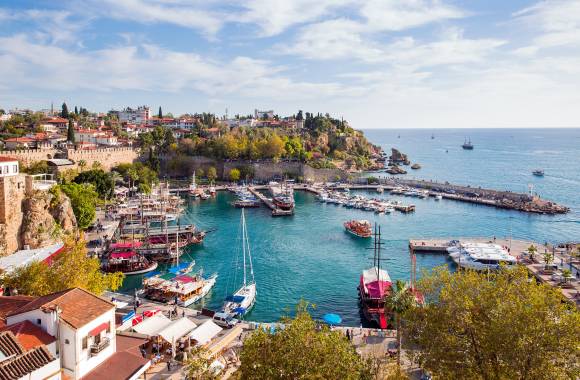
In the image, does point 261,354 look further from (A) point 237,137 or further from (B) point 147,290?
(A) point 237,137

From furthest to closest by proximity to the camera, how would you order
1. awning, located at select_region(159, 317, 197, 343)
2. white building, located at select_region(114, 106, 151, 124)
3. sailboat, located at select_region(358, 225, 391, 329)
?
white building, located at select_region(114, 106, 151, 124) → sailboat, located at select_region(358, 225, 391, 329) → awning, located at select_region(159, 317, 197, 343)

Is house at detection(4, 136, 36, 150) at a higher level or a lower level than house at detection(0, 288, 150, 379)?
higher

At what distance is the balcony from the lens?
13.2m

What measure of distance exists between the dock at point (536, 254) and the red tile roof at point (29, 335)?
1151 inches

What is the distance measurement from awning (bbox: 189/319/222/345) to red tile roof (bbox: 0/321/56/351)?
9.35m

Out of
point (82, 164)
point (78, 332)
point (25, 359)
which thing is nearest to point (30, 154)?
point (82, 164)

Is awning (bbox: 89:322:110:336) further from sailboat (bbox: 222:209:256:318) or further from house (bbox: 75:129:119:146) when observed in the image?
Result: house (bbox: 75:129:119:146)

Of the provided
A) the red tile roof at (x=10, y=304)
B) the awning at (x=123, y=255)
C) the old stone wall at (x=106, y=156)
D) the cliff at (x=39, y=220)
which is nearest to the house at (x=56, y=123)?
the old stone wall at (x=106, y=156)

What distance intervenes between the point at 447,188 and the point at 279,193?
2916 cm

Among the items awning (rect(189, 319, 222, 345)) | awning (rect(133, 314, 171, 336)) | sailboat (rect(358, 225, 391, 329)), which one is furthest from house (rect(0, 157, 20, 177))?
sailboat (rect(358, 225, 391, 329))

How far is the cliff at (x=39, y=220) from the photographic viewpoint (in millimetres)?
33188

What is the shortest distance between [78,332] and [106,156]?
6634 cm

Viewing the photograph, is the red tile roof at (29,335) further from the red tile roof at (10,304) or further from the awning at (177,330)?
the awning at (177,330)

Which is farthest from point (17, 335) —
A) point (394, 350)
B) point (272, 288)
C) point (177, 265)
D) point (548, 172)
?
point (548, 172)
